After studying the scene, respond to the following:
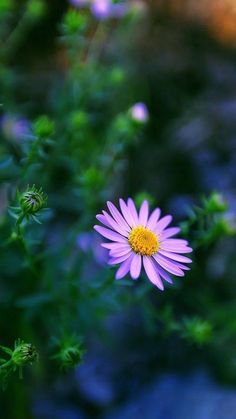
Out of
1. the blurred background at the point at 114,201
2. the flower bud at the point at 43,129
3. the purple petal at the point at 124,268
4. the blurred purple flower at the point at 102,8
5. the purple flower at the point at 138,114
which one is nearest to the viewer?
the purple petal at the point at 124,268

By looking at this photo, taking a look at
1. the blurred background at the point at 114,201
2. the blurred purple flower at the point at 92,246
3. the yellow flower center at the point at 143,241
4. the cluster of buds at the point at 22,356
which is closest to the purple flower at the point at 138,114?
the blurred background at the point at 114,201

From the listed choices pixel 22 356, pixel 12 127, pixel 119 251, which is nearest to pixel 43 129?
pixel 119 251

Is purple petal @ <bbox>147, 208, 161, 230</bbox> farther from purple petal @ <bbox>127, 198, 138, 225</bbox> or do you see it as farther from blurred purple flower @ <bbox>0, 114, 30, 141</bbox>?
blurred purple flower @ <bbox>0, 114, 30, 141</bbox>

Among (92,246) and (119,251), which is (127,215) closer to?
(119,251)

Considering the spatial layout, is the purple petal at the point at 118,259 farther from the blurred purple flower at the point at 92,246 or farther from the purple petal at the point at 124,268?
the blurred purple flower at the point at 92,246

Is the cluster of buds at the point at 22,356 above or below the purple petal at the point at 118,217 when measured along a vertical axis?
below

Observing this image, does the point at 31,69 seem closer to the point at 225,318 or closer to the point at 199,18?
the point at 199,18

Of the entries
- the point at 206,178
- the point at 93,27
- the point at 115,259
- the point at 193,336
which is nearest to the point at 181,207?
the point at 206,178

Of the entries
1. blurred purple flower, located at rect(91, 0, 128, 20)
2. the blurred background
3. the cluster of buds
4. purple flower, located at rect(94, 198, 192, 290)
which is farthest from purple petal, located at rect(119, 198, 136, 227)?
blurred purple flower, located at rect(91, 0, 128, 20)
